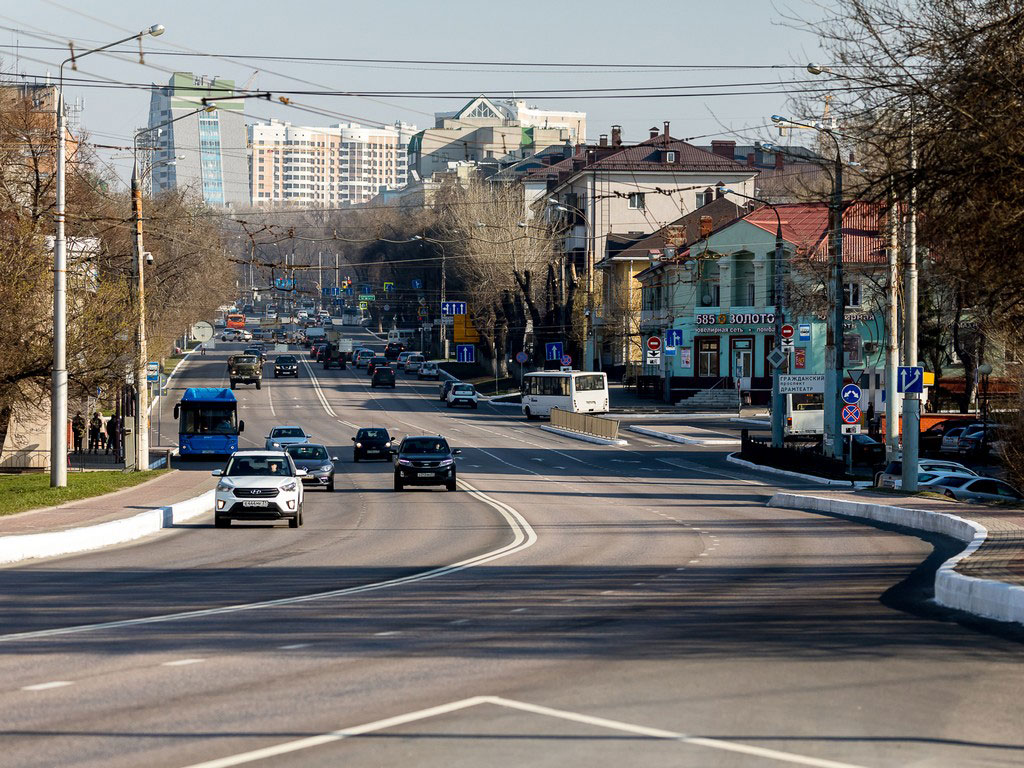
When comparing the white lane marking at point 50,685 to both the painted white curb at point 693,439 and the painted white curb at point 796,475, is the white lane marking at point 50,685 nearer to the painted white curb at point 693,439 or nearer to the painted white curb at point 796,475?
the painted white curb at point 796,475

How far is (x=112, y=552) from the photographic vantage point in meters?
23.2

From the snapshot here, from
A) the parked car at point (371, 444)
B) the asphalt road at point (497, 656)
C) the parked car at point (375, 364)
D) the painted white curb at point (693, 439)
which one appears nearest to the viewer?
the asphalt road at point (497, 656)

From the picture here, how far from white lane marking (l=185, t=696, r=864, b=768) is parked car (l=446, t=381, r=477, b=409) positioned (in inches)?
2916

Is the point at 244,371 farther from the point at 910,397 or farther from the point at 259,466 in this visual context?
the point at 910,397

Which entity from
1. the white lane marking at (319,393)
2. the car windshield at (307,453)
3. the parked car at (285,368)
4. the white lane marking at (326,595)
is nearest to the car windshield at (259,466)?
the white lane marking at (326,595)

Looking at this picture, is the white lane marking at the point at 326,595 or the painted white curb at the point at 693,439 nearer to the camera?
the white lane marking at the point at 326,595

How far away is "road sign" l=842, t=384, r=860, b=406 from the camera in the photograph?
3694cm

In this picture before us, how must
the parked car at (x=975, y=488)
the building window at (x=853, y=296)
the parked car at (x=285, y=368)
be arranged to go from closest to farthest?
the parked car at (x=975, y=488) < the building window at (x=853, y=296) < the parked car at (x=285, y=368)

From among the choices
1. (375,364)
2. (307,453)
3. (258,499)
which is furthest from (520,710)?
(375,364)

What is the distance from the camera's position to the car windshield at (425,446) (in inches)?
1522

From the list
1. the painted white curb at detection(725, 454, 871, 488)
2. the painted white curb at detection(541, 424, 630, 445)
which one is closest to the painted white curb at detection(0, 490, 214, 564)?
the painted white curb at detection(725, 454, 871, 488)

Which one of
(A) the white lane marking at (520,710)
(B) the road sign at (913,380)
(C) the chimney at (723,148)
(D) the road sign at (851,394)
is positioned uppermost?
(C) the chimney at (723,148)

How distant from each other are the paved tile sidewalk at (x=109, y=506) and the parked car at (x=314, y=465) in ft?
8.01

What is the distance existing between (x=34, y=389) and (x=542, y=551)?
77.1 feet
